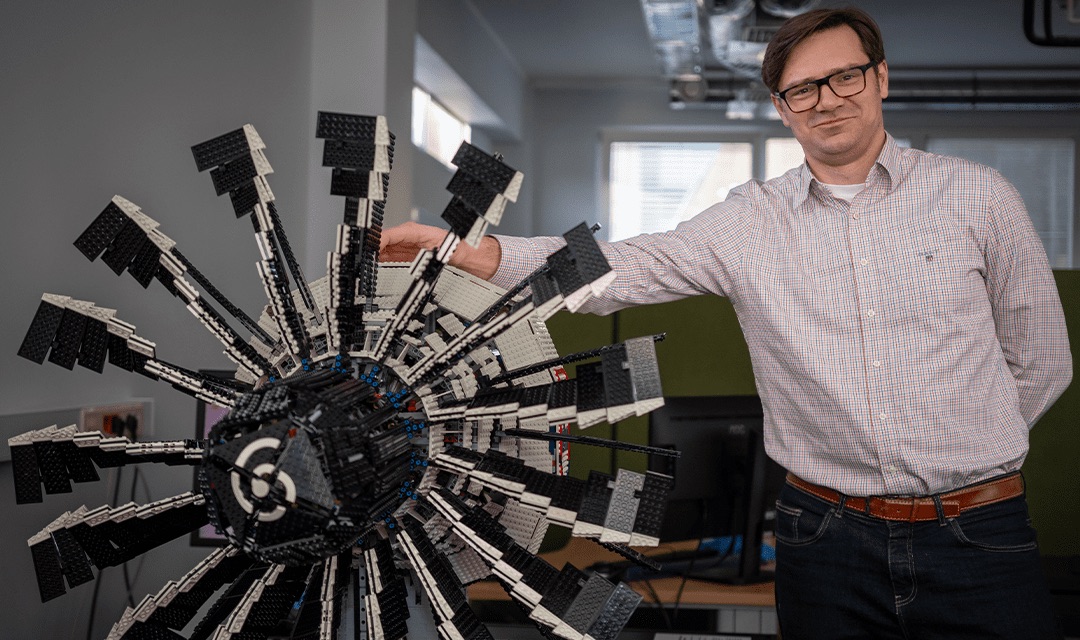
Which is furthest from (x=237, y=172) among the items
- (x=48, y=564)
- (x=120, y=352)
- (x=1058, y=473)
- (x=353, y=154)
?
(x=1058, y=473)

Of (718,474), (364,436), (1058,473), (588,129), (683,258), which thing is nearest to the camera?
(364,436)

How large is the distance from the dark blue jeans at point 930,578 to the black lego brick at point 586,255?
34.7 inches

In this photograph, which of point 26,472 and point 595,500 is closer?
point 595,500

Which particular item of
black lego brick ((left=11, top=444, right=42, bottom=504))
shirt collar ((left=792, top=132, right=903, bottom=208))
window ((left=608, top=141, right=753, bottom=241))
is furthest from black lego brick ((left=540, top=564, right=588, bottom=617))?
window ((left=608, top=141, right=753, bottom=241))

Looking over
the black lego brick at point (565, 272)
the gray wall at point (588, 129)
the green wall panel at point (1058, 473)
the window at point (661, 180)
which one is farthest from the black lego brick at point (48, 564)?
the window at point (661, 180)

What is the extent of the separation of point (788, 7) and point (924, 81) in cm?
288

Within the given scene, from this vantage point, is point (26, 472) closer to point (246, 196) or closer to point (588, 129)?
point (246, 196)

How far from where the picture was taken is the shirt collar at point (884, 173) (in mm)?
1601

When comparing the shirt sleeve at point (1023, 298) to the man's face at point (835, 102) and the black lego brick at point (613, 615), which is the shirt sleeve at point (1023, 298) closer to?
the man's face at point (835, 102)

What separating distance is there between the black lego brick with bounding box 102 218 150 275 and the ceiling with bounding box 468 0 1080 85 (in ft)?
17.3

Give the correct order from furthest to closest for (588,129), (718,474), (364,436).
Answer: (588,129), (718,474), (364,436)

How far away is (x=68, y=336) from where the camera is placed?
1.05m

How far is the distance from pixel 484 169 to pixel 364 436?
0.29 m

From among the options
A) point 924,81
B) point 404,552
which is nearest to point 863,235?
point 404,552
